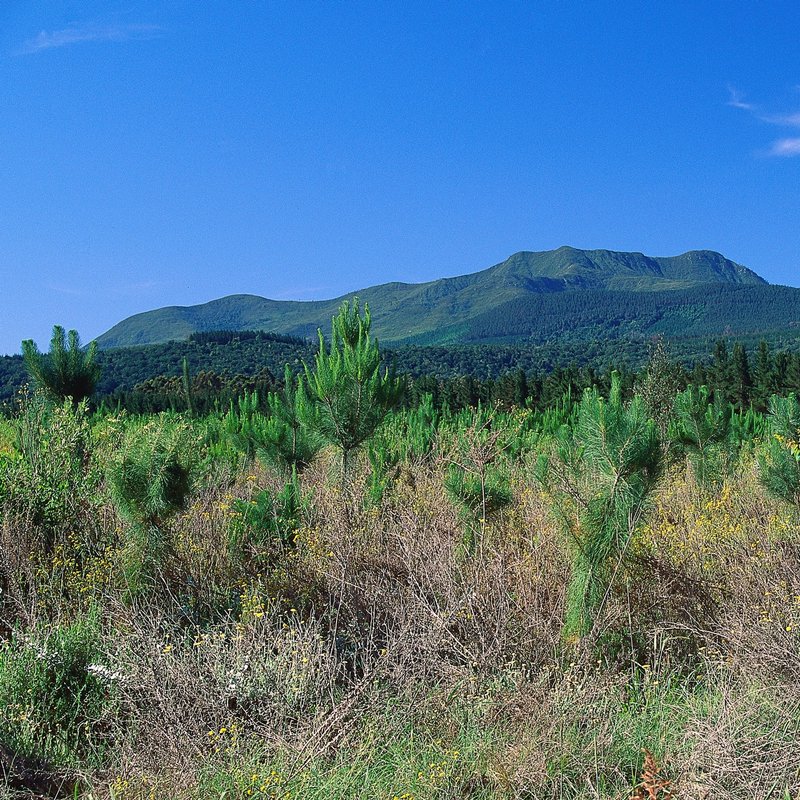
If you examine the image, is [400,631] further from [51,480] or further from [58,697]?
[51,480]

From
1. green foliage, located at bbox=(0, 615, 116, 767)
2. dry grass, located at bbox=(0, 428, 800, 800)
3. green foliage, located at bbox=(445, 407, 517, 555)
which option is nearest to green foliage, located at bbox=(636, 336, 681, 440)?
green foliage, located at bbox=(445, 407, 517, 555)

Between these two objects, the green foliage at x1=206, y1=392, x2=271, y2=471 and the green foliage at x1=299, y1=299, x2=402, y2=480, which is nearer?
the green foliage at x1=299, y1=299, x2=402, y2=480

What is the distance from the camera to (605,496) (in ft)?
15.1

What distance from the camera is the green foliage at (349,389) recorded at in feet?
26.0

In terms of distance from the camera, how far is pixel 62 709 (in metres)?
4.28

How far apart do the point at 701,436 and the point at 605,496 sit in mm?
6049

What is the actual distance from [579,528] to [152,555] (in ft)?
10.4

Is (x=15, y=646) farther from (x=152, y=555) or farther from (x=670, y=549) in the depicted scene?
(x=670, y=549)

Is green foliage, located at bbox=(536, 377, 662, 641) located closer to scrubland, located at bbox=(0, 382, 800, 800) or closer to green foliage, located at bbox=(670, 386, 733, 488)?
scrubland, located at bbox=(0, 382, 800, 800)

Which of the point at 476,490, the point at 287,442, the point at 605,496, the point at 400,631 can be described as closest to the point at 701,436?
the point at 476,490

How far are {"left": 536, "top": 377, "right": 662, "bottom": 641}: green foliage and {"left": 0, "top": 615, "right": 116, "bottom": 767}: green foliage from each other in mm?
2815

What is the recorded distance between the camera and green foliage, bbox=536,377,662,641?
177 inches

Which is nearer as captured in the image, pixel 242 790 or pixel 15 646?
pixel 242 790

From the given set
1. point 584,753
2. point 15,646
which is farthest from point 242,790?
point 15,646
